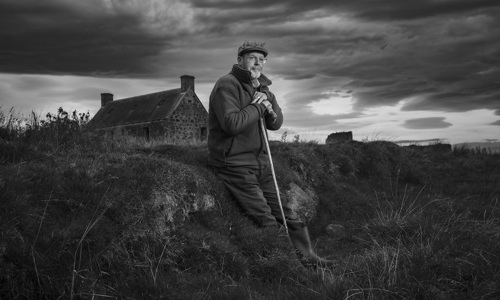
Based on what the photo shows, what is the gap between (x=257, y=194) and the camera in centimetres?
562

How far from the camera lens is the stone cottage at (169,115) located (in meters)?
32.5

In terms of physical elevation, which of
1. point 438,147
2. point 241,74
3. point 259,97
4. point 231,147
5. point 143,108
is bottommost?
point 231,147

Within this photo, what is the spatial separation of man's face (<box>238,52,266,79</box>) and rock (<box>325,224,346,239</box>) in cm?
263

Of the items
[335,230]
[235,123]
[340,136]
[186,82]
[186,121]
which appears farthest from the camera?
[186,82]

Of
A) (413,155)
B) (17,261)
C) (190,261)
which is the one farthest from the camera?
(413,155)

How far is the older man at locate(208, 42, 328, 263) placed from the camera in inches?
216

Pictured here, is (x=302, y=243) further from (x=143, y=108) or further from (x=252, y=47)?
(x=143, y=108)

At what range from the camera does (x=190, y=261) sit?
14.7 feet

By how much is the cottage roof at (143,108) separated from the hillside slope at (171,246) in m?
27.4

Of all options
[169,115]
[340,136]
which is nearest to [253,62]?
[340,136]

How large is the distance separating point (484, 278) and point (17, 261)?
398cm

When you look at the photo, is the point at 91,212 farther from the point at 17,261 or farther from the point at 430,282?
the point at 430,282

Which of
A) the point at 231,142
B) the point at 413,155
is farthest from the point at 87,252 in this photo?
the point at 413,155

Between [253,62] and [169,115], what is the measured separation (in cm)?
2715
